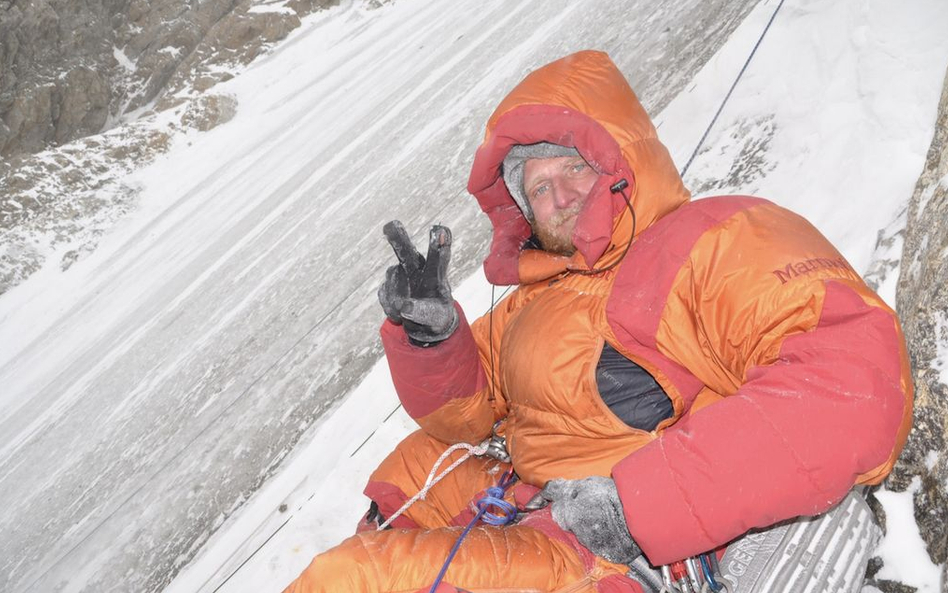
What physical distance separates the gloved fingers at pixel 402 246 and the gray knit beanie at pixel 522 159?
1.86ft

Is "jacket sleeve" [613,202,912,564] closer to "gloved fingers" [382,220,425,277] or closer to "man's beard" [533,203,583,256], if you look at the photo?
"man's beard" [533,203,583,256]

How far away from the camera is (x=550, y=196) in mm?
2250

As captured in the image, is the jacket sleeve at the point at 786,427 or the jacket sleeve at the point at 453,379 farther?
the jacket sleeve at the point at 453,379

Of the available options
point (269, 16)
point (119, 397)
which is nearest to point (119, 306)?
point (119, 397)

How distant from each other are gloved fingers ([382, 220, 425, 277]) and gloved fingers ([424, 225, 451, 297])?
46mm

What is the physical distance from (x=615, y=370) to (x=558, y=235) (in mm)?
580

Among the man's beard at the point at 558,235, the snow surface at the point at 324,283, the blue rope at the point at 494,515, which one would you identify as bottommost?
the snow surface at the point at 324,283

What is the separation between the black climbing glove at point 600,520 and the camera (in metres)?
1.53

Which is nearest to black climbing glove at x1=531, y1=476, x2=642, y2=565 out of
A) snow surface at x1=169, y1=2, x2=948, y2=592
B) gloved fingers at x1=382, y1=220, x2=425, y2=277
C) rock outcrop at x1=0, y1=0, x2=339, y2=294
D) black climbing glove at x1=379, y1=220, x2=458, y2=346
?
black climbing glove at x1=379, y1=220, x2=458, y2=346

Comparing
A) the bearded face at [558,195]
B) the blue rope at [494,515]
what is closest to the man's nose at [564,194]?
the bearded face at [558,195]

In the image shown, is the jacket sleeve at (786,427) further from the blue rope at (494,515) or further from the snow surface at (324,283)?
the snow surface at (324,283)

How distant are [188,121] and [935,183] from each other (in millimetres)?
17865

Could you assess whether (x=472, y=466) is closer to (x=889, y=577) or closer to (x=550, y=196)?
(x=550, y=196)

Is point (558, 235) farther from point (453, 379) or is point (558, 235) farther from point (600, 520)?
point (600, 520)
